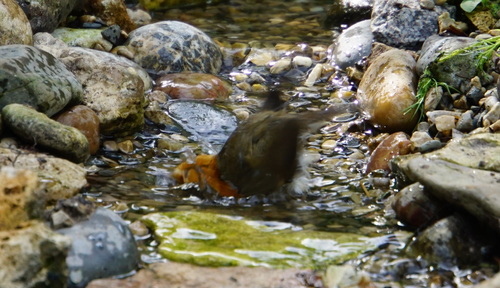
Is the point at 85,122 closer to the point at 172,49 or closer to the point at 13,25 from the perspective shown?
the point at 13,25

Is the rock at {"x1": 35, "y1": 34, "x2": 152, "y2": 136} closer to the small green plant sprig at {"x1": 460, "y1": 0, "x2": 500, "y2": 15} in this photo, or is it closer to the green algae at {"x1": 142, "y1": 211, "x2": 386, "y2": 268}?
the green algae at {"x1": 142, "y1": 211, "x2": 386, "y2": 268}

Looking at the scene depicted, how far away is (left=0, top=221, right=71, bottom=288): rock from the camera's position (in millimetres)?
3236

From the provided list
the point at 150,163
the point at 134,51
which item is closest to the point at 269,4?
the point at 134,51

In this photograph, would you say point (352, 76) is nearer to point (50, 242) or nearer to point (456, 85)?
point (456, 85)

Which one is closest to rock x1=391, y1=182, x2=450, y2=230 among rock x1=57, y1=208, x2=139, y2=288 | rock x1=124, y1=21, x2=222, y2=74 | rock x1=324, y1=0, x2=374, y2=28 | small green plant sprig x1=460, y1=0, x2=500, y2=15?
rock x1=57, y1=208, x2=139, y2=288

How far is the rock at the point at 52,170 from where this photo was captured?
14.6 feet

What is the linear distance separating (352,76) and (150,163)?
274 centimetres

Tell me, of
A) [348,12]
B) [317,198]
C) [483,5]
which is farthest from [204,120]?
[348,12]

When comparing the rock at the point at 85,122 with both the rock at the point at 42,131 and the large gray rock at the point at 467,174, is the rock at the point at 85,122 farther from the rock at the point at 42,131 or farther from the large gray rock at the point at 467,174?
the large gray rock at the point at 467,174

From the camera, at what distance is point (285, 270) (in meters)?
3.71

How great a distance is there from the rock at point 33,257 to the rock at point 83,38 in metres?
4.38

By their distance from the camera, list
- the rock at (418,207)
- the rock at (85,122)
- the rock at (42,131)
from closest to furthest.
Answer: the rock at (418,207), the rock at (42,131), the rock at (85,122)

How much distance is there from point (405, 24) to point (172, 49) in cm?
251

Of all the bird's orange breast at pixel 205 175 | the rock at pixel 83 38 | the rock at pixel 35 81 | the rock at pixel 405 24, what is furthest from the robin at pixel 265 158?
the rock at pixel 405 24
